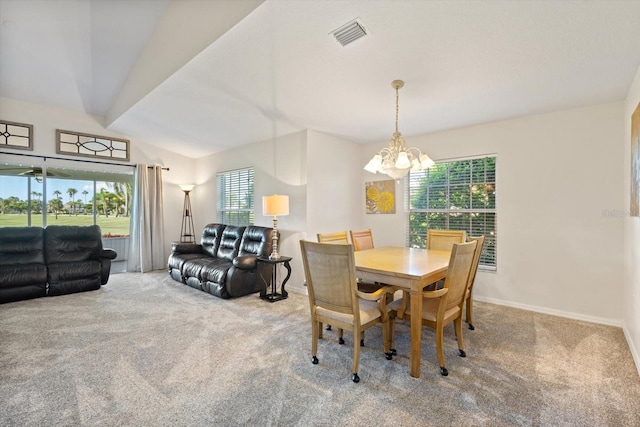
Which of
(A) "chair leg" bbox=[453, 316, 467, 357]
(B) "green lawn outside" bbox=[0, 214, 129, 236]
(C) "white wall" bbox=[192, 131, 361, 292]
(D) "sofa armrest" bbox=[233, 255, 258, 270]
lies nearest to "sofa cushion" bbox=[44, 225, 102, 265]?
(B) "green lawn outside" bbox=[0, 214, 129, 236]

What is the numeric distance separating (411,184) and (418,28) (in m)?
2.74

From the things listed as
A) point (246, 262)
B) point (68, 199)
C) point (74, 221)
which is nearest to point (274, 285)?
point (246, 262)

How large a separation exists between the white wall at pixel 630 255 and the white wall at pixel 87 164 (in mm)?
6978

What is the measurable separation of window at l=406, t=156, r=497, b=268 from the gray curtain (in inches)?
190

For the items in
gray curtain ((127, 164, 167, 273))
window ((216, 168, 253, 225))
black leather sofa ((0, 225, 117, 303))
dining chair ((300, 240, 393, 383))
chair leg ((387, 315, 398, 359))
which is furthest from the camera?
gray curtain ((127, 164, 167, 273))

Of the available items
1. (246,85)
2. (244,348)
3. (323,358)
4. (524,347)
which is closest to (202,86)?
(246,85)

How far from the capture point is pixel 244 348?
8.63ft

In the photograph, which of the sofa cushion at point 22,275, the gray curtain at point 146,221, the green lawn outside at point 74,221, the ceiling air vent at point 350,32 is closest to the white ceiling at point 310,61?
the ceiling air vent at point 350,32

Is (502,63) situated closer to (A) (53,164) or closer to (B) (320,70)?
(B) (320,70)

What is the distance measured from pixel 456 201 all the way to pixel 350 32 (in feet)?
9.39

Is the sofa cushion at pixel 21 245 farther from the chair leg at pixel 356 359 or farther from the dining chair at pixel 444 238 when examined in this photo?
the dining chair at pixel 444 238

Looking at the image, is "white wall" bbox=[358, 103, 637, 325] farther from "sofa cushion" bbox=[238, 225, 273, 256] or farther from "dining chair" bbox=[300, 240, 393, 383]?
"sofa cushion" bbox=[238, 225, 273, 256]

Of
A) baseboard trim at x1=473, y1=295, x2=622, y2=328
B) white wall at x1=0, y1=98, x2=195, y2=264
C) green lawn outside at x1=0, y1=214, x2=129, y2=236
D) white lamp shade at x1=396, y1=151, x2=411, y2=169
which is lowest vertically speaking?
baseboard trim at x1=473, y1=295, x2=622, y2=328

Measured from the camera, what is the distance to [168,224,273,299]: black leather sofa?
405 cm
